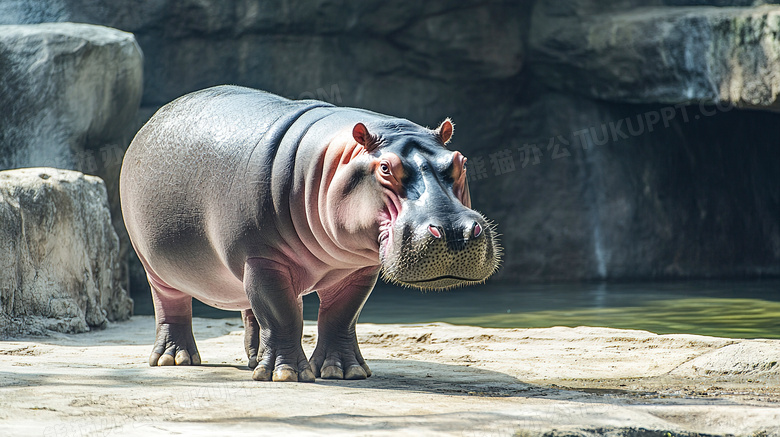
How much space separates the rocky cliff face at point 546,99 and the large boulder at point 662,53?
26 mm

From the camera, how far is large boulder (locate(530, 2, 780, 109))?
9.04 meters

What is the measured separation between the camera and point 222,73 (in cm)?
1134

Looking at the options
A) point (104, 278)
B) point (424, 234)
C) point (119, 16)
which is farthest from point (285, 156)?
point (119, 16)

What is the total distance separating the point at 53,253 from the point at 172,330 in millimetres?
2099

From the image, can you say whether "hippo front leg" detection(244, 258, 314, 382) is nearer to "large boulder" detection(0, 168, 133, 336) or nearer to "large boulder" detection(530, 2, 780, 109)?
"large boulder" detection(0, 168, 133, 336)

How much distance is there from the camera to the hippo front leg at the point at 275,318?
3.90 metres

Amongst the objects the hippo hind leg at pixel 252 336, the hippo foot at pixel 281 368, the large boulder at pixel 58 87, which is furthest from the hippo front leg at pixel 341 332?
the large boulder at pixel 58 87

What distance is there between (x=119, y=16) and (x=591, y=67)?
18.8 ft

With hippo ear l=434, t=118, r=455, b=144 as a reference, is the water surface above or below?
below

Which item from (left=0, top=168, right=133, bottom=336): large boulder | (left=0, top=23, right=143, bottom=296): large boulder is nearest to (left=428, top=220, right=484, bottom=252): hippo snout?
(left=0, top=168, right=133, bottom=336): large boulder

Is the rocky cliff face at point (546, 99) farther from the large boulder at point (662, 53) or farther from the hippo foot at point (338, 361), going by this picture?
the hippo foot at point (338, 361)

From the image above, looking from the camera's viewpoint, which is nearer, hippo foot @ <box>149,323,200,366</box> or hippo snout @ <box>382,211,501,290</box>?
hippo snout @ <box>382,211,501,290</box>

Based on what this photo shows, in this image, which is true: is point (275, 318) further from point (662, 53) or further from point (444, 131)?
point (662, 53)

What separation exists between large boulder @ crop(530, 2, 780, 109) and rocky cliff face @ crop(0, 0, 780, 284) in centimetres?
3
